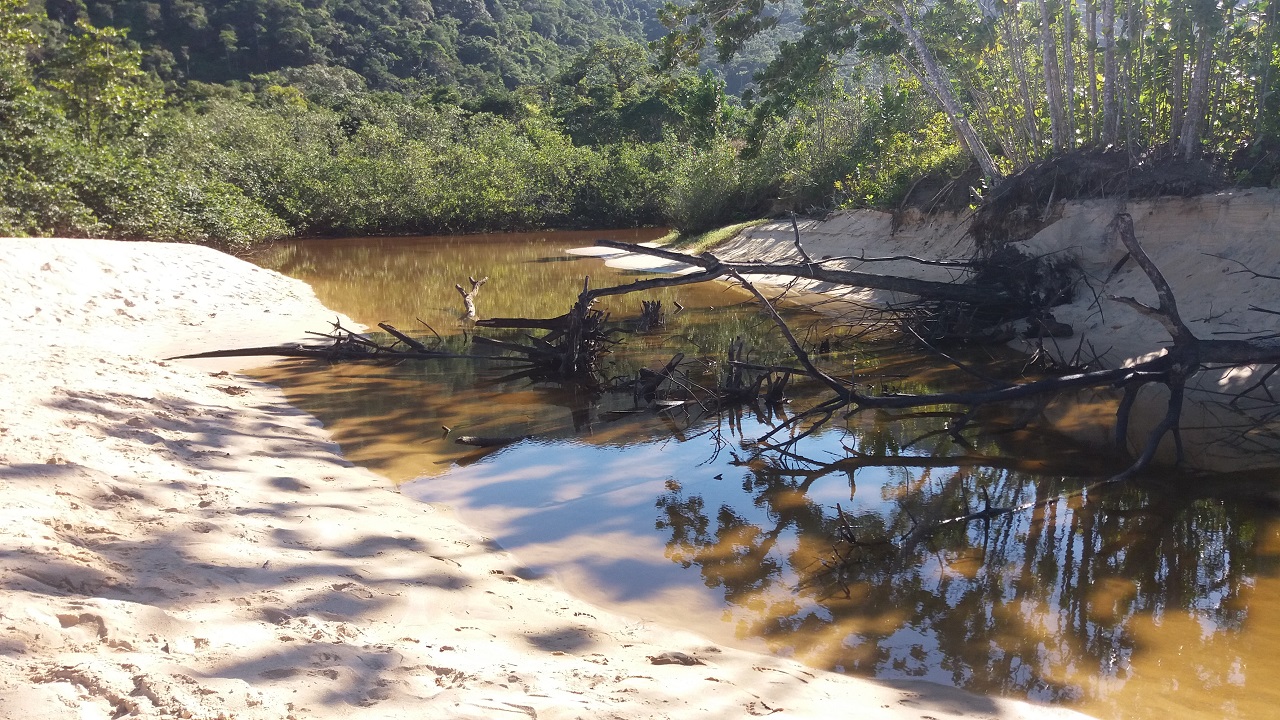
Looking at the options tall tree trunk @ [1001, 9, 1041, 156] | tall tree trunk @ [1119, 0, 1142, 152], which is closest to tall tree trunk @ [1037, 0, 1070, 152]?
tall tree trunk @ [1001, 9, 1041, 156]

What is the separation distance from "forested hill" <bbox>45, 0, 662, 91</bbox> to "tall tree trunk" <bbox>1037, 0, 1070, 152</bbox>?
2155 inches

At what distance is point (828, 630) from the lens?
421cm

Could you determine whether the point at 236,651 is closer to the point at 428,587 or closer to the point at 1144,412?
the point at 428,587

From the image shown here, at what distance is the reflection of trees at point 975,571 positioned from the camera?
3.96 metres

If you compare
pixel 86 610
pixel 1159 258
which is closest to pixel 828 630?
pixel 86 610

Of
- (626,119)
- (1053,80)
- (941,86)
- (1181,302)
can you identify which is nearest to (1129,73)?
(1053,80)

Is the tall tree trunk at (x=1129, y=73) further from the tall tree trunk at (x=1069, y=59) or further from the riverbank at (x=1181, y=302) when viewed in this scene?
the riverbank at (x=1181, y=302)

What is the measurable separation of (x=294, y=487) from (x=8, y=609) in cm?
302

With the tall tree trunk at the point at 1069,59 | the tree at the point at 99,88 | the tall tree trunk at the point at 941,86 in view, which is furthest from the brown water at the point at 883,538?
the tree at the point at 99,88

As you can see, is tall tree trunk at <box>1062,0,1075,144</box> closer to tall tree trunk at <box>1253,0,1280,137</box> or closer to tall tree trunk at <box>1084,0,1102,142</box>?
tall tree trunk at <box>1084,0,1102,142</box>

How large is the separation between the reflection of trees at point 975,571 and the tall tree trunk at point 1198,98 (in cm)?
731

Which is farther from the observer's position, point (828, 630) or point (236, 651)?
point (828, 630)

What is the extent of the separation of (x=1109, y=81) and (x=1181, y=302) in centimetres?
380

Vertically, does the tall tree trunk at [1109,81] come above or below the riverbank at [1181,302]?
above
